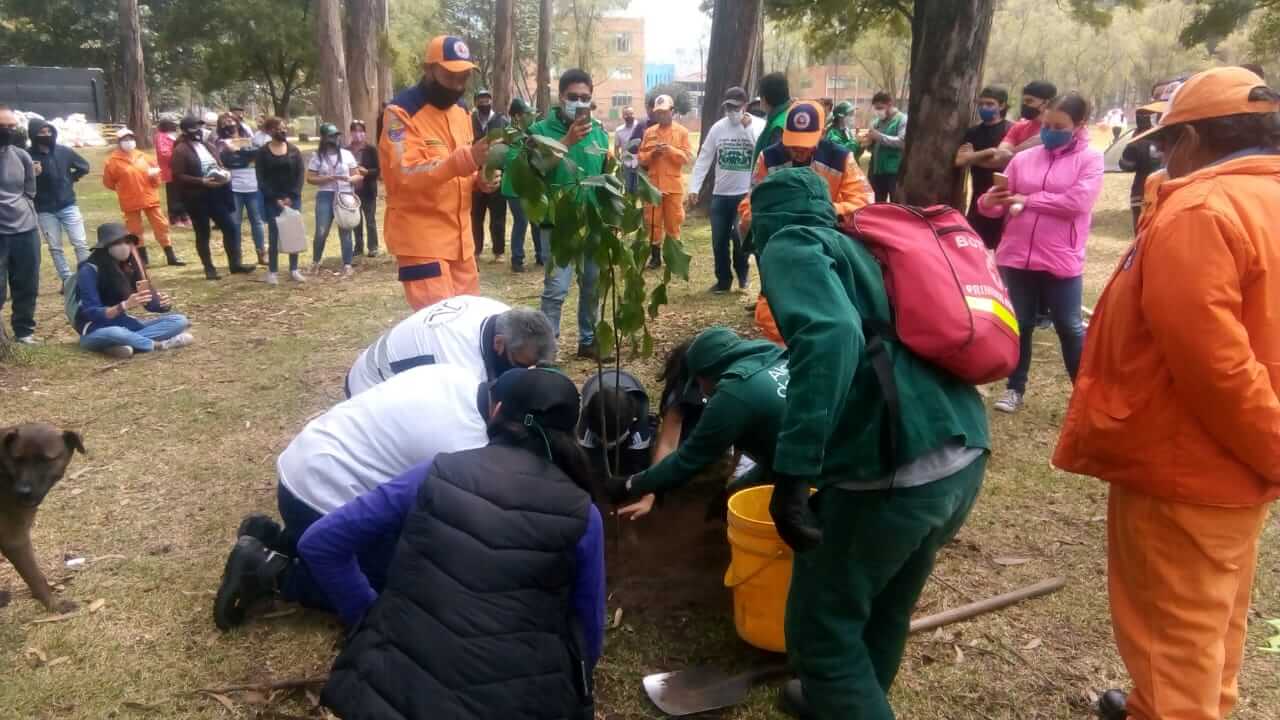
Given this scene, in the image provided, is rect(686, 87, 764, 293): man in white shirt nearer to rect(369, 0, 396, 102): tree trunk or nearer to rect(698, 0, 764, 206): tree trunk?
rect(698, 0, 764, 206): tree trunk

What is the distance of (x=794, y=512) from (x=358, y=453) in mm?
1540

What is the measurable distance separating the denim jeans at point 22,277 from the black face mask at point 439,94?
15.0ft

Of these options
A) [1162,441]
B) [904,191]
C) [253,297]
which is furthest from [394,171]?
[253,297]

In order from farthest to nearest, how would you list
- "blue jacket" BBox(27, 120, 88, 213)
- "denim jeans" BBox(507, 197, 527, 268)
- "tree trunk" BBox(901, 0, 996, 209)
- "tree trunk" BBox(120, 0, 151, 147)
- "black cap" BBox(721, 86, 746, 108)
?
1. "tree trunk" BBox(120, 0, 151, 147)
2. "denim jeans" BBox(507, 197, 527, 268)
3. "blue jacket" BBox(27, 120, 88, 213)
4. "black cap" BBox(721, 86, 746, 108)
5. "tree trunk" BBox(901, 0, 996, 209)

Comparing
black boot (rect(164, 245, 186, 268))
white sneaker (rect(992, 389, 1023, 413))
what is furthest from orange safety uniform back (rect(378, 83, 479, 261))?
black boot (rect(164, 245, 186, 268))

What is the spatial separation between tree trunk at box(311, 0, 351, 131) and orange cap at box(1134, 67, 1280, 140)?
14657 millimetres

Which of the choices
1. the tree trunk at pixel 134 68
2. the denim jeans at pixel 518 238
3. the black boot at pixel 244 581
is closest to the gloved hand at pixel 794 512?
the black boot at pixel 244 581

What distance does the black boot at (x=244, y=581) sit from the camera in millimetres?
3158

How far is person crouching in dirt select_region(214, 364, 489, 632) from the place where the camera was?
2844mm

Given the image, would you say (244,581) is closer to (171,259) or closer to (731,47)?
(171,259)

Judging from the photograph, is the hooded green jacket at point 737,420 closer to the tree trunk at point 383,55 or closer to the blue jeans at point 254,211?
the blue jeans at point 254,211

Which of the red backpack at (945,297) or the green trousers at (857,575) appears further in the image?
the green trousers at (857,575)

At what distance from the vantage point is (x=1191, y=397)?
2.08m

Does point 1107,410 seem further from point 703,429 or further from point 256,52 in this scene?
point 256,52
